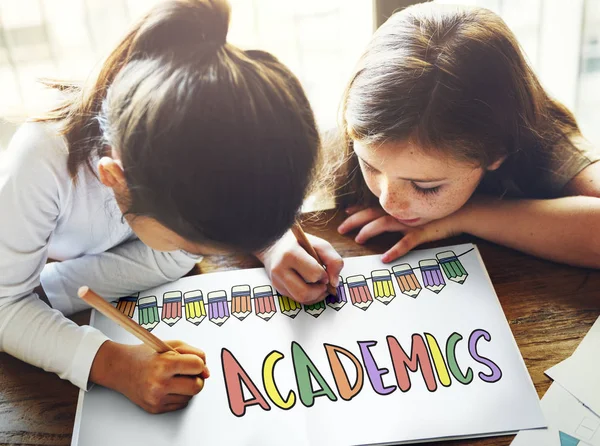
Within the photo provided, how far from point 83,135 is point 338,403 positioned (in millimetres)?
329

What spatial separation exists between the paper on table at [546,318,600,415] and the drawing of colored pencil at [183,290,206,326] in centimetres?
33

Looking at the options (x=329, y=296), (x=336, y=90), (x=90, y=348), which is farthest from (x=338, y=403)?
(x=336, y=90)

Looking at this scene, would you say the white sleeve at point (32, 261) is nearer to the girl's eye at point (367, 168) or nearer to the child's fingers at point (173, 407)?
the child's fingers at point (173, 407)

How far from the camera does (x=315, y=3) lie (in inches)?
35.6

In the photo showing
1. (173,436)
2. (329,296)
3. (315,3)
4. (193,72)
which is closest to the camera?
(193,72)

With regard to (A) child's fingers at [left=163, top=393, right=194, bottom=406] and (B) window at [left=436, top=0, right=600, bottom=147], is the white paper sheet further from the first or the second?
(B) window at [left=436, top=0, right=600, bottom=147]

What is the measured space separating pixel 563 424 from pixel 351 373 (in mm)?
187

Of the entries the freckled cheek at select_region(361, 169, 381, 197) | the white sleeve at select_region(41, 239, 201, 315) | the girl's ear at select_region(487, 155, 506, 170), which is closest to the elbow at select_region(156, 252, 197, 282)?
the white sleeve at select_region(41, 239, 201, 315)

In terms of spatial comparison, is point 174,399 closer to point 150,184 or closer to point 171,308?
point 171,308

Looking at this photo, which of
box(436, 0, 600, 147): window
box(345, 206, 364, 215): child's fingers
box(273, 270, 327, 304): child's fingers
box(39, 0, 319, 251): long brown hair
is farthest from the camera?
A: box(436, 0, 600, 147): window

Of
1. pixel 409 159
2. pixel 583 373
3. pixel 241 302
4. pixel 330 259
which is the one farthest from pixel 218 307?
pixel 583 373

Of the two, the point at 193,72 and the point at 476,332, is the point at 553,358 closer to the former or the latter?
the point at 476,332

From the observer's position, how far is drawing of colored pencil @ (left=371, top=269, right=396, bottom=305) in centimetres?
69

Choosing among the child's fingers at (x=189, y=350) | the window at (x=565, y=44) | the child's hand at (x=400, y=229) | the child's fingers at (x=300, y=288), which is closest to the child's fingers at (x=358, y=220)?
the child's hand at (x=400, y=229)
